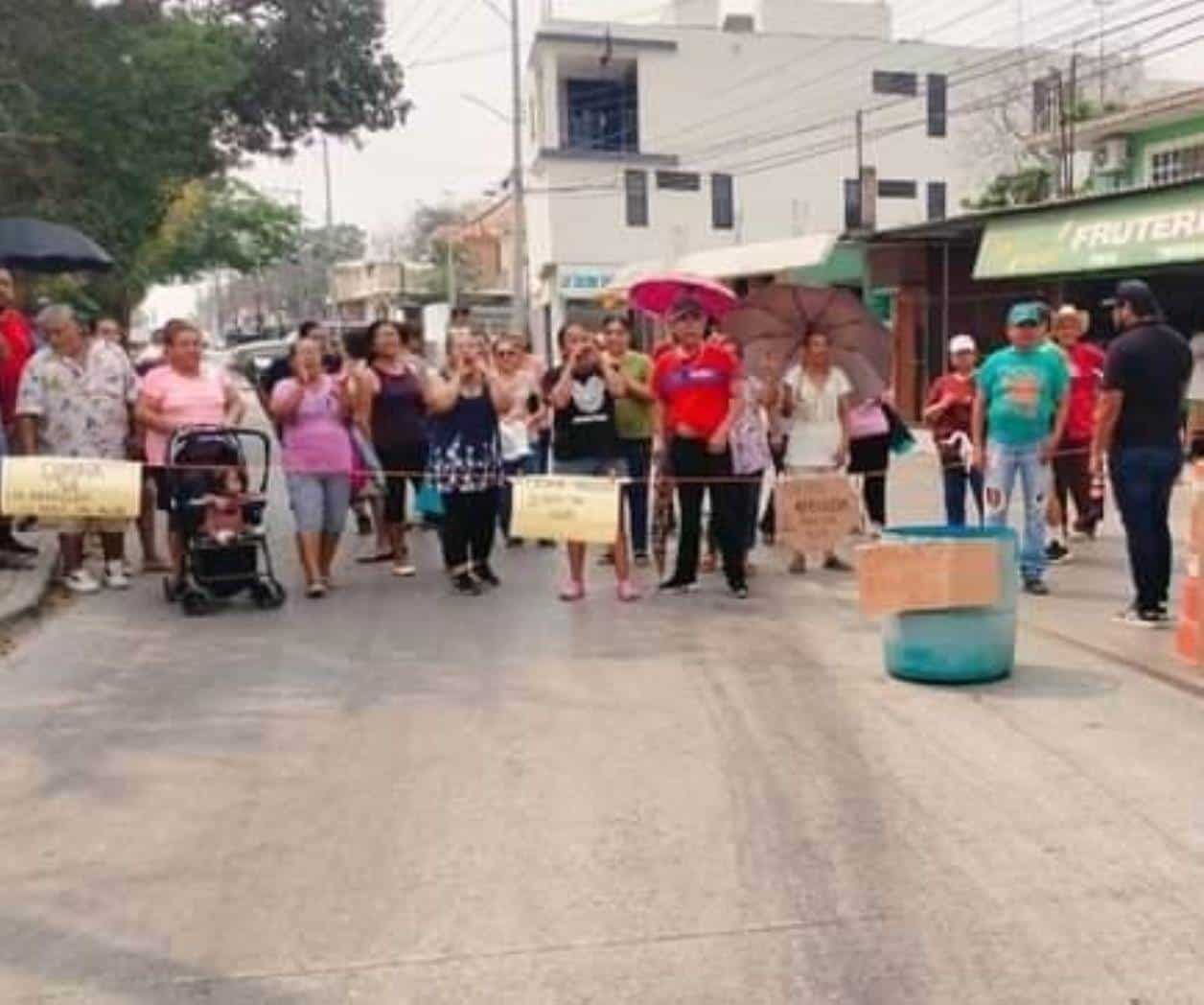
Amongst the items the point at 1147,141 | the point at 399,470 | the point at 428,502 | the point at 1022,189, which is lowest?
the point at 428,502

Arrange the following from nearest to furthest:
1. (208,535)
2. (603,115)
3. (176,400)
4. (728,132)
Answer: (208,535)
(176,400)
(603,115)
(728,132)

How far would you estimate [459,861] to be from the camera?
4.50m

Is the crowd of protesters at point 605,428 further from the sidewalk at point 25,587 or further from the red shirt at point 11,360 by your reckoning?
the sidewalk at point 25,587

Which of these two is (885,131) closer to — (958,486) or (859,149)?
(859,149)

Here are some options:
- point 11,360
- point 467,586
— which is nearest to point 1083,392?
point 467,586

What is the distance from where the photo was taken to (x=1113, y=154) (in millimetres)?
27609

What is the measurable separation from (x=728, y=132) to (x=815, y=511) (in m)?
45.5

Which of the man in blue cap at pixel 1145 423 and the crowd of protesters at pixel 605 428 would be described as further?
the crowd of protesters at pixel 605 428

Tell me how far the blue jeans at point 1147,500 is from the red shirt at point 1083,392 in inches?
106

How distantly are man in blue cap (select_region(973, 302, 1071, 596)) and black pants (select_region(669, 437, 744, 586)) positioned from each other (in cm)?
152

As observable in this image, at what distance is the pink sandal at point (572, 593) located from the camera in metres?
8.79

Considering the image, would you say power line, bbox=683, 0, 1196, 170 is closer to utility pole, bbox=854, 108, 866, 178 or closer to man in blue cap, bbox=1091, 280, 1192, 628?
utility pole, bbox=854, 108, 866, 178

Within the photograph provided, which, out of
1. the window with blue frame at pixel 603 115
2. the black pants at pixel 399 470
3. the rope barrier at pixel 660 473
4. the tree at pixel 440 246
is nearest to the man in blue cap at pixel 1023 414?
the rope barrier at pixel 660 473

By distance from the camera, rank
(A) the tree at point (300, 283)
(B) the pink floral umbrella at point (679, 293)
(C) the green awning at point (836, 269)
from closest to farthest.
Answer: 1. (B) the pink floral umbrella at point (679, 293)
2. (C) the green awning at point (836, 269)
3. (A) the tree at point (300, 283)
